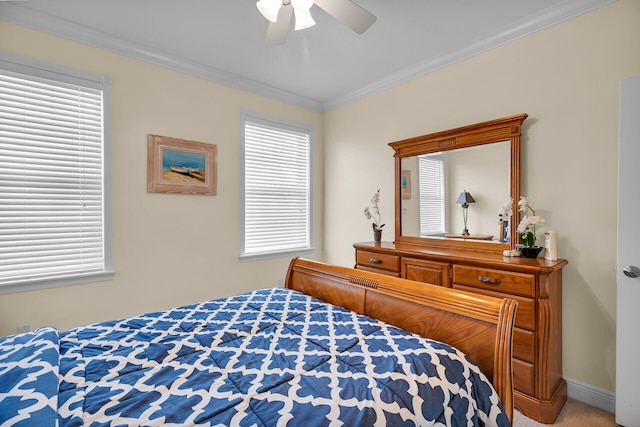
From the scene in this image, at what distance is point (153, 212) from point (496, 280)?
2.87 metres

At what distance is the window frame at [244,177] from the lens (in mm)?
3484

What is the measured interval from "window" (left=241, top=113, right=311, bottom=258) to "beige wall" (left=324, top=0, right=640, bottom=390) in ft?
6.40

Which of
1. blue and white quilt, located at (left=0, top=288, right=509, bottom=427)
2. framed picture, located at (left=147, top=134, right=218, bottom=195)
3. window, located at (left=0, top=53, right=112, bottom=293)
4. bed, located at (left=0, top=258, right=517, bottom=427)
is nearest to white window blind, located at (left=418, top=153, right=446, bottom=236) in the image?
bed, located at (left=0, top=258, right=517, bottom=427)

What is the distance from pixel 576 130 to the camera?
7.17 feet

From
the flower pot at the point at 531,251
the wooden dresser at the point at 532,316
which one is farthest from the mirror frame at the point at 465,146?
the wooden dresser at the point at 532,316

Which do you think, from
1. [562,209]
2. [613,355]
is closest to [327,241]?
[562,209]

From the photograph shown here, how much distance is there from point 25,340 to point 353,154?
325 cm

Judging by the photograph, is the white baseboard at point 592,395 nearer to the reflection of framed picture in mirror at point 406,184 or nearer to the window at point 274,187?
the reflection of framed picture in mirror at point 406,184

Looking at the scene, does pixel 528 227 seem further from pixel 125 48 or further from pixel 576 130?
pixel 125 48

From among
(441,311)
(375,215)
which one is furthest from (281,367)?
(375,215)

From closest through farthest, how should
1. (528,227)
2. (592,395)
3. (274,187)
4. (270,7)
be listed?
(270,7)
(592,395)
(528,227)
(274,187)

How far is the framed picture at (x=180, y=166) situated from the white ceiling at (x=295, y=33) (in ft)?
2.39

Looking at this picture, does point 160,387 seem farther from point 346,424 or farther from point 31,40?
point 31,40

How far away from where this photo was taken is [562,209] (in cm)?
225
